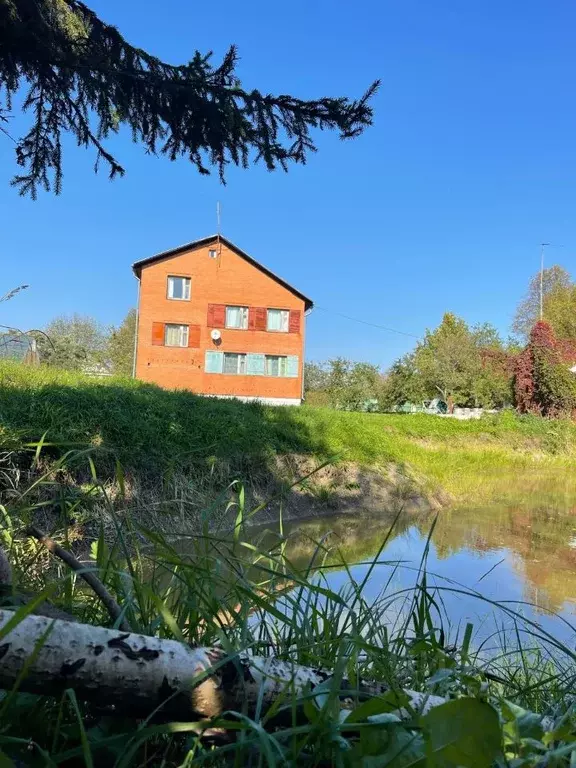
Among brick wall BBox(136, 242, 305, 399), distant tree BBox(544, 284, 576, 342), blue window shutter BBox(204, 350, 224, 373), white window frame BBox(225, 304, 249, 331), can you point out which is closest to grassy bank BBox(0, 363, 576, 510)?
brick wall BBox(136, 242, 305, 399)

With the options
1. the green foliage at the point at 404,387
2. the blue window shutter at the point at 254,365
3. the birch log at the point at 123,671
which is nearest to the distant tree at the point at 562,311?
the green foliage at the point at 404,387

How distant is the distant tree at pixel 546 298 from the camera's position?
35.6 metres

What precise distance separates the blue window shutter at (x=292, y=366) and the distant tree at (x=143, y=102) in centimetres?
2025

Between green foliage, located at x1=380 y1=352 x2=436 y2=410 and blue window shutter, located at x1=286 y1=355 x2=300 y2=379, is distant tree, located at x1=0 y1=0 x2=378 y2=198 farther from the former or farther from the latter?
green foliage, located at x1=380 y1=352 x2=436 y2=410

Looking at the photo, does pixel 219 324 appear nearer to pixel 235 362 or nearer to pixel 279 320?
pixel 235 362

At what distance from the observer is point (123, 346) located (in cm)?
3856

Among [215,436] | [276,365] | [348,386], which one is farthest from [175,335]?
[215,436]

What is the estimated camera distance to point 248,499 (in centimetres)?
612

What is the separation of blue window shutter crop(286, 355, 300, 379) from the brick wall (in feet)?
0.51

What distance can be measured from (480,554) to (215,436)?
Result: 350 cm

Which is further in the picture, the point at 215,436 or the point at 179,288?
the point at 179,288

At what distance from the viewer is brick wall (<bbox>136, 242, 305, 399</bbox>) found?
881 inches

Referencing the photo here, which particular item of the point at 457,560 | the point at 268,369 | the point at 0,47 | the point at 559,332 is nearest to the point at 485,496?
the point at 457,560

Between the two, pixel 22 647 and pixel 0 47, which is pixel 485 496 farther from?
pixel 22 647
